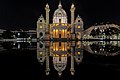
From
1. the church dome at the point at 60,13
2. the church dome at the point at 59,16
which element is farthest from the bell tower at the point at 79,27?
the church dome at the point at 60,13

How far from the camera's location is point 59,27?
91000 mm

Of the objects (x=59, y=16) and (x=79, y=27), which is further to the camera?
(x=59, y=16)

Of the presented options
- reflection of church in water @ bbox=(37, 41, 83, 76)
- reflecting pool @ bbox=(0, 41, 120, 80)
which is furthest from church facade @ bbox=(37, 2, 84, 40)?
reflecting pool @ bbox=(0, 41, 120, 80)

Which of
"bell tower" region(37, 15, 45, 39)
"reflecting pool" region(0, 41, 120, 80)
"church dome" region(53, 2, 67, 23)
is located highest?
"church dome" region(53, 2, 67, 23)

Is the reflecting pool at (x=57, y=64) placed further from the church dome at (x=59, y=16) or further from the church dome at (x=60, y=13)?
the church dome at (x=60, y=13)

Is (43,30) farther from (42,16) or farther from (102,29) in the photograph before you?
(102,29)

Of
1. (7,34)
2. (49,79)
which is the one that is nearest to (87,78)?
(49,79)

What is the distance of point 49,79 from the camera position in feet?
23.4

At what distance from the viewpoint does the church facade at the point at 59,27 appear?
88500 mm

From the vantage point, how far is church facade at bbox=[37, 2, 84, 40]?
88.5 m

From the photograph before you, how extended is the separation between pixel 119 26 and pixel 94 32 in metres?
8.80

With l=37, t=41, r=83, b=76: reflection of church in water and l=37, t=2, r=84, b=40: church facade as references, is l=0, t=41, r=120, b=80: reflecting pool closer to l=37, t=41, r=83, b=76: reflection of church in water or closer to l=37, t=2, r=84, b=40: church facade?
l=37, t=41, r=83, b=76: reflection of church in water

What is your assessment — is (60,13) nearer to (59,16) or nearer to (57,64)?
(59,16)

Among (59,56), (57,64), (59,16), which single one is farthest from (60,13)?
(57,64)
